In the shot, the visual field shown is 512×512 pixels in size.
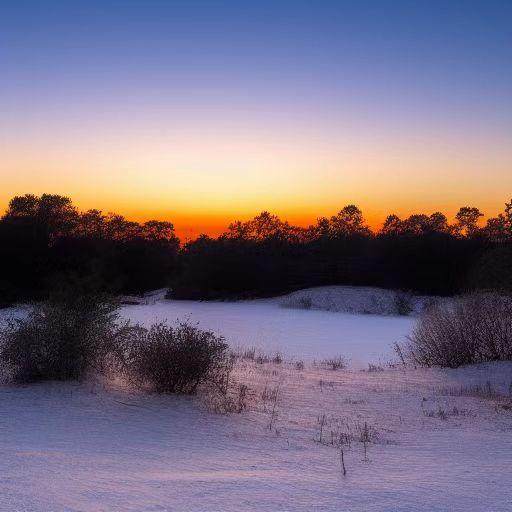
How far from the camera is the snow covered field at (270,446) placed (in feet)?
16.3

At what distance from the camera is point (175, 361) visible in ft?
34.3

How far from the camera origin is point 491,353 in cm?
1584

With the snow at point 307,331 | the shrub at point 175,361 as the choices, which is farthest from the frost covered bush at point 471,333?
the shrub at point 175,361

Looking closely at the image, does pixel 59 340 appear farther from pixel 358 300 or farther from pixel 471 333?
pixel 358 300

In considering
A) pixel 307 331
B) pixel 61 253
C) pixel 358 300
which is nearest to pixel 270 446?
pixel 307 331

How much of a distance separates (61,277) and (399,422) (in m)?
7.31

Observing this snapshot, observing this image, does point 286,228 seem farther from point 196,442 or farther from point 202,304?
point 196,442

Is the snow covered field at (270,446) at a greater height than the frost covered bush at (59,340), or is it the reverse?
the frost covered bush at (59,340)

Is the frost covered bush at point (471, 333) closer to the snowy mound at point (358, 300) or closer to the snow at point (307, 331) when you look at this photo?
the snow at point (307, 331)

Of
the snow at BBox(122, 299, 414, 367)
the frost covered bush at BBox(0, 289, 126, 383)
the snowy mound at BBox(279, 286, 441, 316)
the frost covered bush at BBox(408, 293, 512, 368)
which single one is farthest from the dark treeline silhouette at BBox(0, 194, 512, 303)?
the frost covered bush at BBox(0, 289, 126, 383)

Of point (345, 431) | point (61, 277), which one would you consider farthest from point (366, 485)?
point (61, 277)

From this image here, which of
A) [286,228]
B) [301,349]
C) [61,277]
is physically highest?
[286,228]

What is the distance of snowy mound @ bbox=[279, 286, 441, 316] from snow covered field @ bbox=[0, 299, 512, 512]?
28769 millimetres

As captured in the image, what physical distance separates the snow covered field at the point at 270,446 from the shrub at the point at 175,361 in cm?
46
